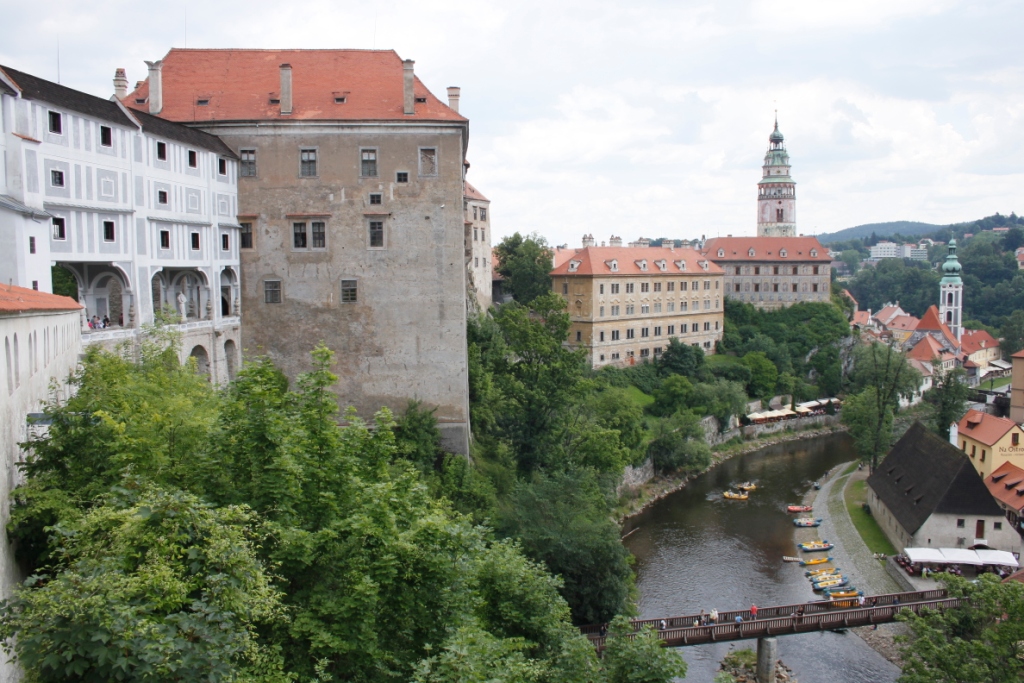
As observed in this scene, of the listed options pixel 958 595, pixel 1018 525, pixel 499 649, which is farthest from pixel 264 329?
pixel 1018 525

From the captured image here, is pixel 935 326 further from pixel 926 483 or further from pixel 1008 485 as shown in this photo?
pixel 926 483

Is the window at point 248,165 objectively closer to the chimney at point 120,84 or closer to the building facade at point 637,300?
the chimney at point 120,84

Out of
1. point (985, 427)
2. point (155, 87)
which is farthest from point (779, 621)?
point (155, 87)

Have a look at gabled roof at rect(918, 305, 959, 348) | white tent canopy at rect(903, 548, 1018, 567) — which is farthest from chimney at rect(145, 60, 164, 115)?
gabled roof at rect(918, 305, 959, 348)

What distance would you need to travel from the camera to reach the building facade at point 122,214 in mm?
18734

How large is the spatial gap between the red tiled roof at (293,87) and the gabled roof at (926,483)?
24.0 meters

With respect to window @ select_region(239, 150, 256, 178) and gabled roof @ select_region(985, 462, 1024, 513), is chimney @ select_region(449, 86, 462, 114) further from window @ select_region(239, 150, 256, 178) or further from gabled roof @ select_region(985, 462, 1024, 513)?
gabled roof @ select_region(985, 462, 1024, 513)

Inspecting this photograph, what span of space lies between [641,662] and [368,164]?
17340 millimetres

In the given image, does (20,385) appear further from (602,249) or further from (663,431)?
(602,249)

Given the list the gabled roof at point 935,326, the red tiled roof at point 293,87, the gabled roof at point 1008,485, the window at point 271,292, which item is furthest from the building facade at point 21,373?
the gabled roof at point 935,326

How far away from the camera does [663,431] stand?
4694 cm

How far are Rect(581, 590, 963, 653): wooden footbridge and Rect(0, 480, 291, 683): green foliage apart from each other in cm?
1573

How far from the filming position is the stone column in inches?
955

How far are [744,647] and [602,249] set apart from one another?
39.1 meters
